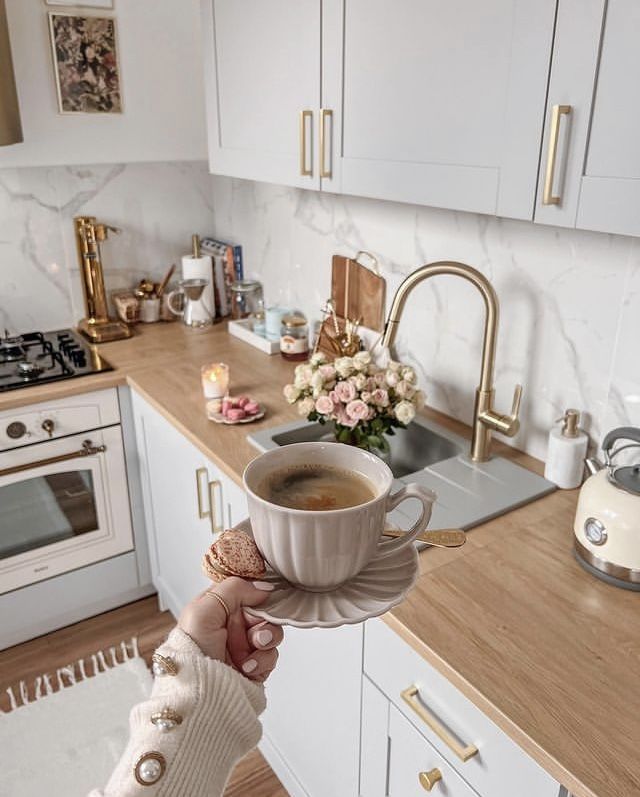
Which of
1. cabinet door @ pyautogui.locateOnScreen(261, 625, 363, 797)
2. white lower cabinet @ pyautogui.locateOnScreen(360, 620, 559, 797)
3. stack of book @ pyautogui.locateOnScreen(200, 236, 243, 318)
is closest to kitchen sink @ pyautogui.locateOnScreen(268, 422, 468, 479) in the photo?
cabinet door @ pyautogui.locateOnScreen(261, 625, 363, 797)

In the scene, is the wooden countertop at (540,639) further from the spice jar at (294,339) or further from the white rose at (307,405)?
the spice jar at (294,339)

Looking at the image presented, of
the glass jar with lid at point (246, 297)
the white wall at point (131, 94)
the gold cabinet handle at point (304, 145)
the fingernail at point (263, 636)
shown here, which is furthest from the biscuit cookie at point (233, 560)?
the glass jar with lid at point (246, 297)

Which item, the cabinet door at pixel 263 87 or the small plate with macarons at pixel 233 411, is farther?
the small plate with macarons at pixel 233 411

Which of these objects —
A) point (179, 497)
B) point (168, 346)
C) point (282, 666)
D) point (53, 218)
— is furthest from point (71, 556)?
point (53, 218)

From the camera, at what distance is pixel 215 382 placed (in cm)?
180

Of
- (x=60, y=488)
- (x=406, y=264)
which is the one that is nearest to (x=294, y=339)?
(x=406, y=264)

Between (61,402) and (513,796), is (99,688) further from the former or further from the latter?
(513,796)

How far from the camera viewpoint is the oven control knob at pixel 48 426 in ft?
6.36

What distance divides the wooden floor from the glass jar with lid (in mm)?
1070

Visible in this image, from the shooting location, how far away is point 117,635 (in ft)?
7.32

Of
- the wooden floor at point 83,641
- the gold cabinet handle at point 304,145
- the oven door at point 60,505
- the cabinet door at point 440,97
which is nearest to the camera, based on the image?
the cabinet door at point 440,97

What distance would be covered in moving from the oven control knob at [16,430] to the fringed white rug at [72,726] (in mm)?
746

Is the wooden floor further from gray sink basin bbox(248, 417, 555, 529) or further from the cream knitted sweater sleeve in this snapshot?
the cream knitted sweater sleeve

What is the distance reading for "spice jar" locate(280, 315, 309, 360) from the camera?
2145mm
